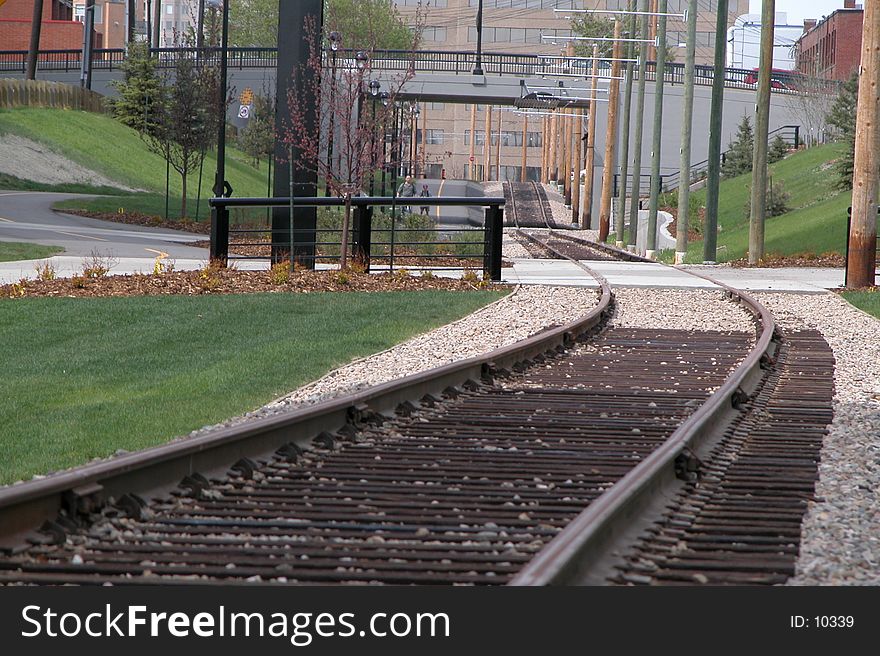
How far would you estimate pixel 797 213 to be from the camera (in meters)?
48.4

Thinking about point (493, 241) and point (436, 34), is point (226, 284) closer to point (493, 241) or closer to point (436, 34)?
point (493, 241)

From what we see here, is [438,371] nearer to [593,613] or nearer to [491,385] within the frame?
Result: [491,385]

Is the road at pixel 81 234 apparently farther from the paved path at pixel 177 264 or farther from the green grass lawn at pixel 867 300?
the green grass lawn at pixel 867 300

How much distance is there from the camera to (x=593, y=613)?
4.73m

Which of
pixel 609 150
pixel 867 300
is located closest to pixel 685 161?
pixel 867 300

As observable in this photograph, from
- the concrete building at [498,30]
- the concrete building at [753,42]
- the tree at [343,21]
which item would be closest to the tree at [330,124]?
the tree at [343,21]

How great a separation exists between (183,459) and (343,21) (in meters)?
104

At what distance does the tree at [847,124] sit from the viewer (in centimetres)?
4874

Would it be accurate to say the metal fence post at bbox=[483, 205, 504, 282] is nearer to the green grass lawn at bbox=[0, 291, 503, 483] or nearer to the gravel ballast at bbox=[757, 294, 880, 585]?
the green grass lawn at bbox=[0, 291, 503, 483]

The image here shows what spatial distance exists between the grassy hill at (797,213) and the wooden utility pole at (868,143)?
39.5ft

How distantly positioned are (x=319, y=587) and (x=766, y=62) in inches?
1295

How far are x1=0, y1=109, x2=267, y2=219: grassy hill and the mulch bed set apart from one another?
120 ft

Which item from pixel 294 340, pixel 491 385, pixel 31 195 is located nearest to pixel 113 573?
pixel 491 385

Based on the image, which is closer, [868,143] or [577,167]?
[868,143]
